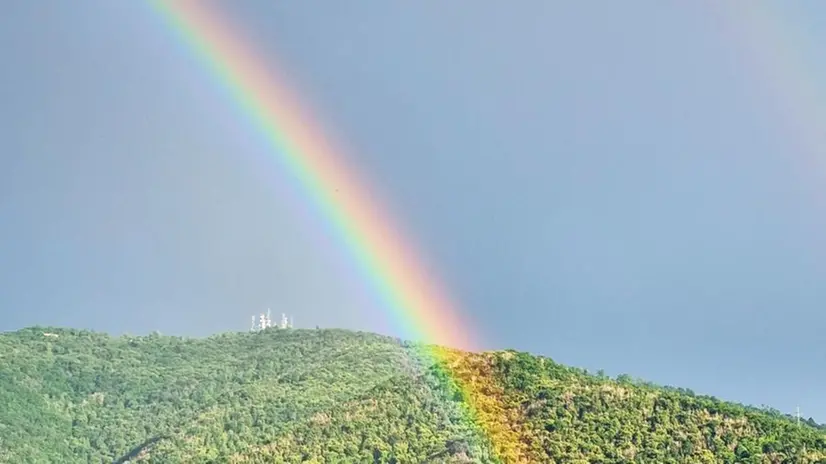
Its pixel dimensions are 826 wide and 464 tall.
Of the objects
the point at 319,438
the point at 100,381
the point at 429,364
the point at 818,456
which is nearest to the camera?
the point at 818,456

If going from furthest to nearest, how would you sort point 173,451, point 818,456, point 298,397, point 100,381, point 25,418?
point 100,381
point 25,418
point 298,397
point 173,451
point 818,456

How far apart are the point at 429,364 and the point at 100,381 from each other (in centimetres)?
7123

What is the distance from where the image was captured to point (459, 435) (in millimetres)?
47844

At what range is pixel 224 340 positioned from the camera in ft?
456

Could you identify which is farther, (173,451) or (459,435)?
(173,451)

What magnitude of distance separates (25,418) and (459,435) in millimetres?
65204

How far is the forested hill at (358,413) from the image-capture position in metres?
45.0

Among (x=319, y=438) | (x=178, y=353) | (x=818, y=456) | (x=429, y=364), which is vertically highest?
(x=178, y=353)

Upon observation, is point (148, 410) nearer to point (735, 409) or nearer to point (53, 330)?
point (53, 330)

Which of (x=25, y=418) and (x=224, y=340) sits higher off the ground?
(x=224, y=340)

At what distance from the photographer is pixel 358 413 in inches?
2036

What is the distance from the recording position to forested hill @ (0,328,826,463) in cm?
4503

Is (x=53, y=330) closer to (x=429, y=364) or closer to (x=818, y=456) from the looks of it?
(x=429, y=364)

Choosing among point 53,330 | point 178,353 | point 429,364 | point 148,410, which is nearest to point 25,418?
point 148,410
